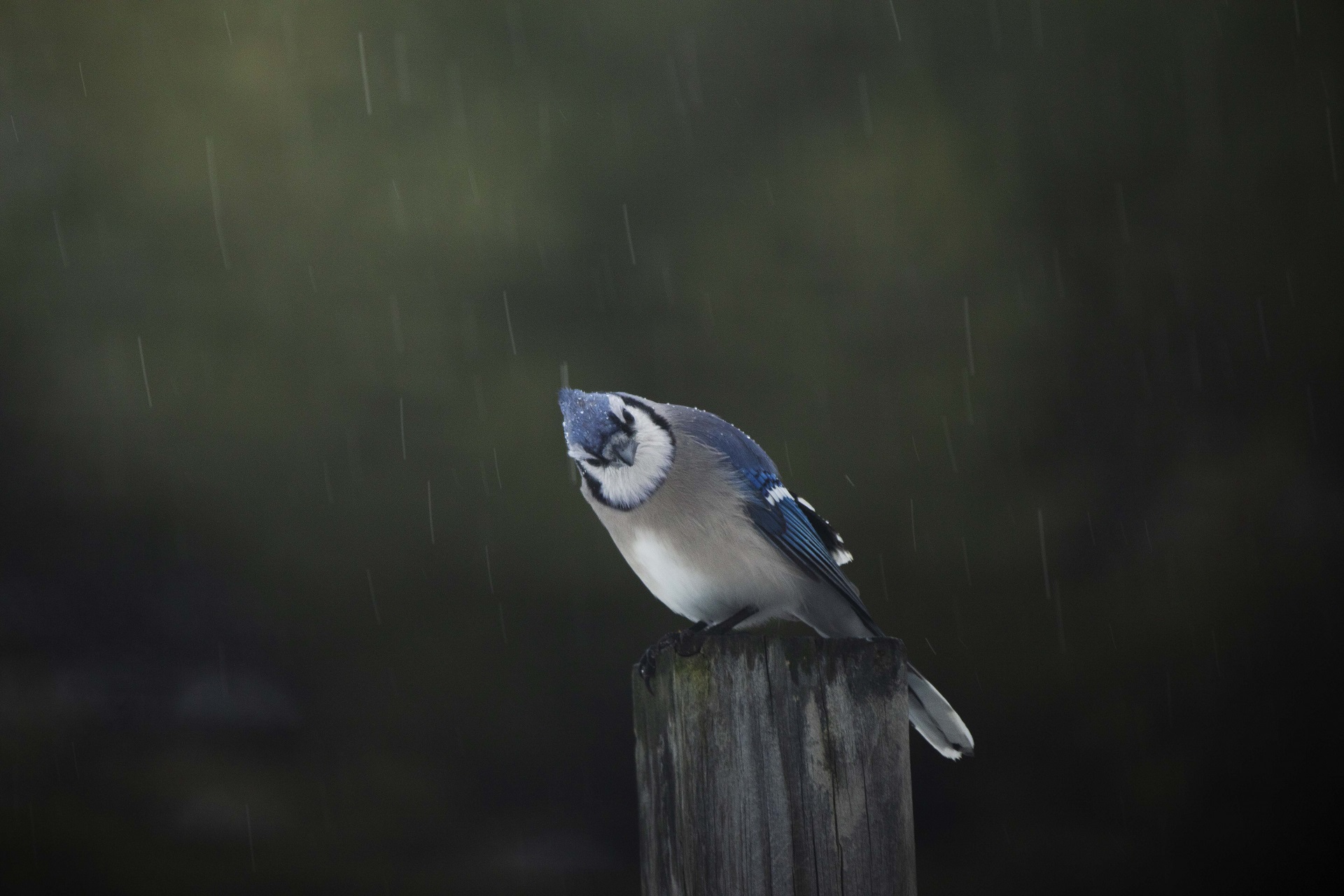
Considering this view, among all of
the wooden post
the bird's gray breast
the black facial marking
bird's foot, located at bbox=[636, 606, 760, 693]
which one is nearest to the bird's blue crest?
the black facial marking

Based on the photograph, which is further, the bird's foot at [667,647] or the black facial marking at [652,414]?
the black facial marking at [652,414]

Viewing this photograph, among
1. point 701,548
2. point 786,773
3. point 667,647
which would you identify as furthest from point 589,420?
point 786,773

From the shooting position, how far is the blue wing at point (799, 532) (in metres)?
2.97

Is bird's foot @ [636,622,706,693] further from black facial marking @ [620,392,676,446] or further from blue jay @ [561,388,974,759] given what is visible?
black facial marking @ [620,392,676,446]

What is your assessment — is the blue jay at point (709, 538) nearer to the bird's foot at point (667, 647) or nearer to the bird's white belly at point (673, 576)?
the bird's white belly at point (673, 576)

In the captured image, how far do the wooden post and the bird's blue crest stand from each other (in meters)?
1.03

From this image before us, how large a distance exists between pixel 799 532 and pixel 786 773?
141 centimetres

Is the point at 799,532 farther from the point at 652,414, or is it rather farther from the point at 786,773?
the point at 786,773

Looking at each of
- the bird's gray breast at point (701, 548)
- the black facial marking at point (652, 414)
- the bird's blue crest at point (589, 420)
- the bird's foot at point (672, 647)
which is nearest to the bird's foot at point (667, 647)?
the bird's foot at point (672, 647)

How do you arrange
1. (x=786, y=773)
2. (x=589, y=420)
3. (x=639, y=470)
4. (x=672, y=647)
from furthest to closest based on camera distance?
(x=639, y=470) < (x=589, y=420) < (x=672, y=647) < (x=786, y=773)

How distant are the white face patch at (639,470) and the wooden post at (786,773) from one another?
120 centimetres

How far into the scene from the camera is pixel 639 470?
300 cm

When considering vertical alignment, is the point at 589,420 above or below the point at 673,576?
above

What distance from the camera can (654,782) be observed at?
1.81 meters
